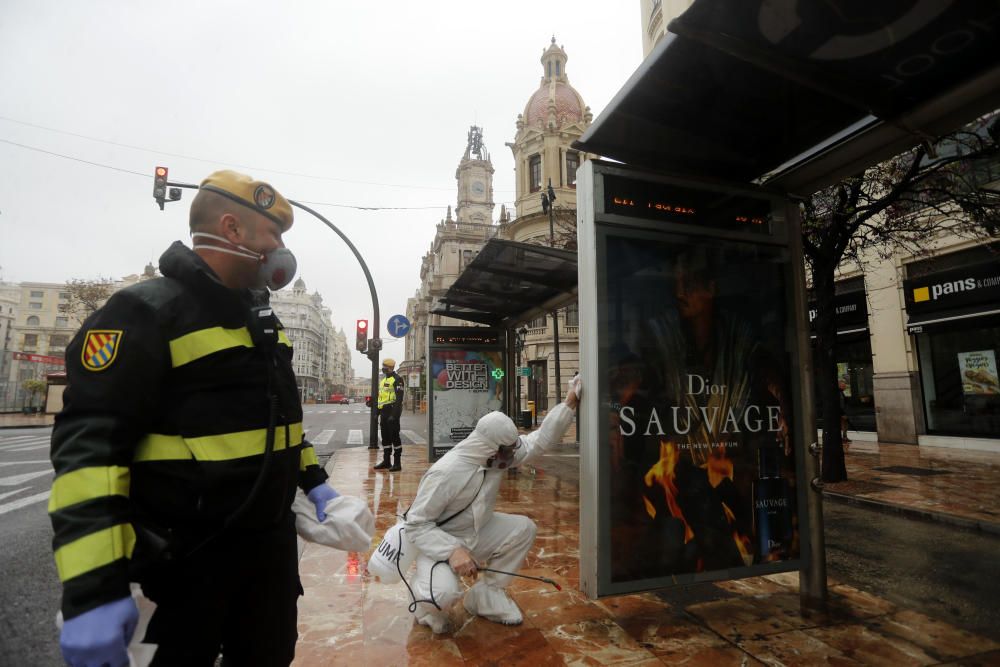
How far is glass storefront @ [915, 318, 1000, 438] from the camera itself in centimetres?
1178

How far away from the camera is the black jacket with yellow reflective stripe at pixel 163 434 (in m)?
1.20

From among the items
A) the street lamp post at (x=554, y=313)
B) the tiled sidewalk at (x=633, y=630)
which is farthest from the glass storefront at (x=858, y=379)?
the tiled sidewalk at (x=633, y=630)

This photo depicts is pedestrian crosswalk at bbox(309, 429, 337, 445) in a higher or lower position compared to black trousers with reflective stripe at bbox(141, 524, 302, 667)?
lower

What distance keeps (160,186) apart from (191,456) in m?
13.6

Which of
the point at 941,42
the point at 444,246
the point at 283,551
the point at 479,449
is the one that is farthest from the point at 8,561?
the point at 444,246

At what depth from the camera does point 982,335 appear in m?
12.0

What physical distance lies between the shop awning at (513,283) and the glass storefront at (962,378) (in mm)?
10608

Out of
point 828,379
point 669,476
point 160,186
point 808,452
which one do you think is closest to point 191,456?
point 669,476

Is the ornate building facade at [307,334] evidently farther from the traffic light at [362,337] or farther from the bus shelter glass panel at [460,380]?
the bus shelter glass panel at [460,380]

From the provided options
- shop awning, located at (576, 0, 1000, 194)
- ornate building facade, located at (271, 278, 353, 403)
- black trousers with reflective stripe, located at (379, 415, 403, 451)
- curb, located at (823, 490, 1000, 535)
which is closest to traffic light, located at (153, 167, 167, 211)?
black trousers with reflective stripe, located at (379, 415, 403, 451)

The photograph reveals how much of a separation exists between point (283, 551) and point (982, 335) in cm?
1570

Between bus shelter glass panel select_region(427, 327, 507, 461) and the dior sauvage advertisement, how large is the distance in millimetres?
6840

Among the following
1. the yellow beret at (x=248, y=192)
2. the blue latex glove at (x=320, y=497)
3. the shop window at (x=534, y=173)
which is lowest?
the blue latex glove at (x=320, y=497)

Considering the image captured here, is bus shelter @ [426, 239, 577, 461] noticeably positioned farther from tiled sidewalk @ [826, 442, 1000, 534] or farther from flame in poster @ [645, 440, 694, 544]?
flame in poster @ [645, 440, 694, 544]
